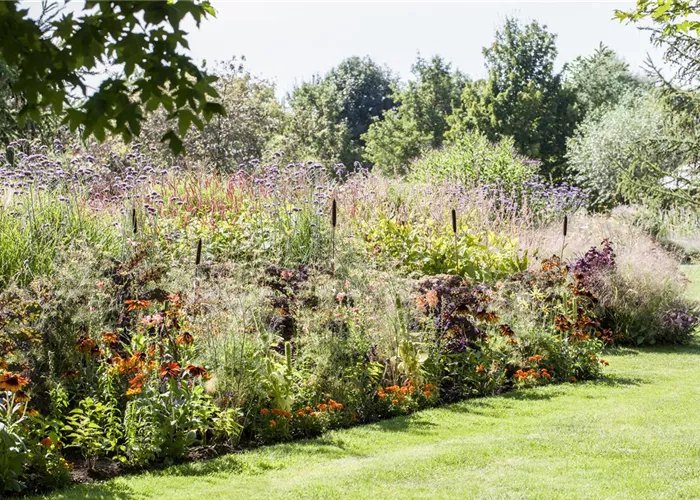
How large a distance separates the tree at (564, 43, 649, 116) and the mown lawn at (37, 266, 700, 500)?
3462 cm

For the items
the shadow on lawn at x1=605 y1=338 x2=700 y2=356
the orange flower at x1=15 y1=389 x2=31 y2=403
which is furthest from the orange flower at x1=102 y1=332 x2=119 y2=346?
the shadow on lawn at x1=605 y1=338 x2=700 y2=356

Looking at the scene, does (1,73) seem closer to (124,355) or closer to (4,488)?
(124,355)

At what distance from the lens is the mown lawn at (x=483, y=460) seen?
173 inches

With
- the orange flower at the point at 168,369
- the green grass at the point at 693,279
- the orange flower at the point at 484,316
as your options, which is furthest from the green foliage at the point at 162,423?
the green grass at the point at 693,279

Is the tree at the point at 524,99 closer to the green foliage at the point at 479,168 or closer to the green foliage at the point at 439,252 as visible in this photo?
the green foliage at the point at 479,168

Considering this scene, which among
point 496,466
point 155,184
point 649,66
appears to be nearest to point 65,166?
point 155,184

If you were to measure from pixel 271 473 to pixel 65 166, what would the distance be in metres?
6.85

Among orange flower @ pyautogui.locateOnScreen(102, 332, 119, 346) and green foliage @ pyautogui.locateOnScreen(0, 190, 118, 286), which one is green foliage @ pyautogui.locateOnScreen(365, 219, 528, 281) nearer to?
green foliage @ pyautogui.locateOnScreen(0, 190, 118, 286)

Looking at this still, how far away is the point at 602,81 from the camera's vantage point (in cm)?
4041

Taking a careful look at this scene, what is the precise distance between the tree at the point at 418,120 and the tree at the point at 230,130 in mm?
15208

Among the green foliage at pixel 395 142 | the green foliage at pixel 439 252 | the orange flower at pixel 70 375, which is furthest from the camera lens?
the green foliage at pixel 395 142

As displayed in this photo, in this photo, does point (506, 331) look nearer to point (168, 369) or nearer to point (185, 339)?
point (185, 339)

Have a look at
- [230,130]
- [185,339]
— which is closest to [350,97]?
[230,130]

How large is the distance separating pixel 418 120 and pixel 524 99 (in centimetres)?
700
